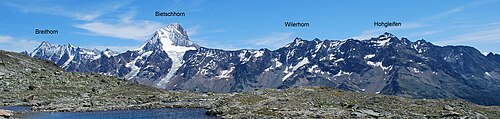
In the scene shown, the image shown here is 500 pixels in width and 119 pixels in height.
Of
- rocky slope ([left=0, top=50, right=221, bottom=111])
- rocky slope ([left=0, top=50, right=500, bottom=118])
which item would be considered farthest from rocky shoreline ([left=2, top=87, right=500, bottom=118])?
rocky slope ([left=0, top=50, right=221, bottom=111])

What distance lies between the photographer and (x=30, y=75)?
129 m

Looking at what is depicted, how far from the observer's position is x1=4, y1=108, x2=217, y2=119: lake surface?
234 ft

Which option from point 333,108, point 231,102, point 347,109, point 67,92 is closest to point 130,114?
point 231,102

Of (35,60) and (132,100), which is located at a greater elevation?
(35,60)

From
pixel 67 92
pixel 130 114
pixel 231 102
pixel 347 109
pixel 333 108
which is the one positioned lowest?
pixel 130 114

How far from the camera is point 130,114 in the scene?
7625cm

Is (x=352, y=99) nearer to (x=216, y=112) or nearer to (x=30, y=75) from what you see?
(x=216, y=112)

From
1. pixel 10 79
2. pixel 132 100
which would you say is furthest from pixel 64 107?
pixel 10 79

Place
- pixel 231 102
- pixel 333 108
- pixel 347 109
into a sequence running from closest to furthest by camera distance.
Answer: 1. pixel 347 109
2. pixel 333 108
3. pixel 231 102

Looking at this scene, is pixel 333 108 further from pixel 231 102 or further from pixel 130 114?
pixel 130 114

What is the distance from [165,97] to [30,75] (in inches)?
1653

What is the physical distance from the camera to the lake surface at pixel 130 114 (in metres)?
71.2

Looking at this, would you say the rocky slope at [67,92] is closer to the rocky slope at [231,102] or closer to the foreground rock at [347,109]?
the rocky slope at [231,102]

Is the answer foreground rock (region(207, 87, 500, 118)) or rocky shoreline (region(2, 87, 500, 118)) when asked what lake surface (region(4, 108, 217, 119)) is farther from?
foreground rock (region(207, 87, 500, 118))
